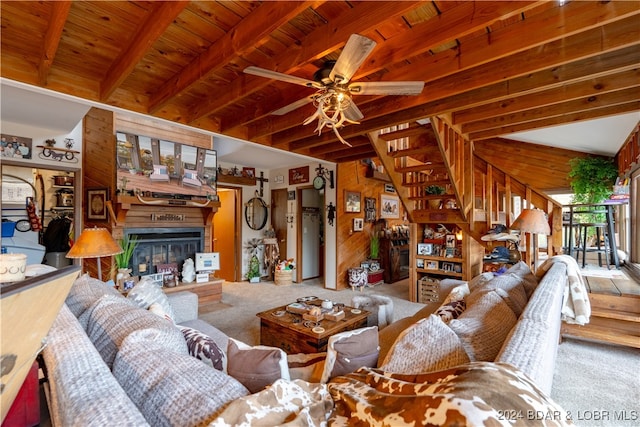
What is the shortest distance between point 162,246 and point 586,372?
4.47 metres

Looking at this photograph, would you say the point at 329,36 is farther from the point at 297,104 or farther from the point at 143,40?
the point at 143,40

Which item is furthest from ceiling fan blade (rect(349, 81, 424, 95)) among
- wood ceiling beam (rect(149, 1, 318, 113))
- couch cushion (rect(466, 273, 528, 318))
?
couch cushion (rect(466, 273, 528, 318))

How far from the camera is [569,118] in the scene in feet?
10.8

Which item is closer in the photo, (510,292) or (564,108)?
(510,292)

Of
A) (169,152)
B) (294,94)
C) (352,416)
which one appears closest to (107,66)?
(169,152)

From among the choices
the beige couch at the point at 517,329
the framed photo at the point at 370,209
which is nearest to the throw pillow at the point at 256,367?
the beige couch at the point at 517,329

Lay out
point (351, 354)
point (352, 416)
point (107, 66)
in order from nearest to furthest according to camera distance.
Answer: point (352, 416) < point (351, 354) < point (107, 66)

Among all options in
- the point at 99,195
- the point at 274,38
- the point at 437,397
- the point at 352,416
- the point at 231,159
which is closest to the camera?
the point at 437,397

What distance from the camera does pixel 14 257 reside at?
4.00 feet

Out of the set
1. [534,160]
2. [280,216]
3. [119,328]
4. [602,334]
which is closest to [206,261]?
[280,216]

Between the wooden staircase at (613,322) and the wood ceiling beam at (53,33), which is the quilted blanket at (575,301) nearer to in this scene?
the wooden staircase at (613,322)

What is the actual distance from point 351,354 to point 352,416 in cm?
48

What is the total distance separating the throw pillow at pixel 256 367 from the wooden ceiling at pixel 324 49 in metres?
1.72

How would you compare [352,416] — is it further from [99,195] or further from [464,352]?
[99,195]
